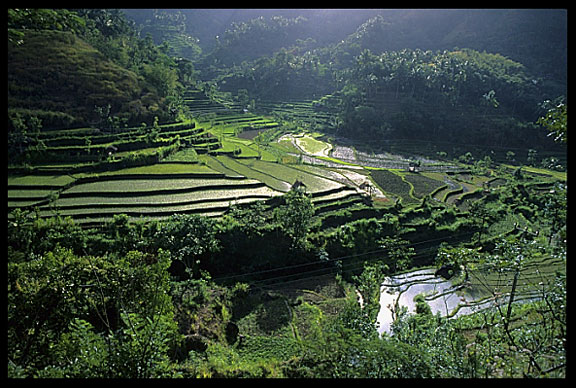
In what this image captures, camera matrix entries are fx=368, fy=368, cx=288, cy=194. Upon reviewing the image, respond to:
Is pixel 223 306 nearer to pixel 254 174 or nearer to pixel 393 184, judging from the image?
pixel 254 174

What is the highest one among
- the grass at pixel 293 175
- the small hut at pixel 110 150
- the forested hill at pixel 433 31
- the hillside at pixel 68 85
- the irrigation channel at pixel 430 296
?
the forested hill at pixel 433 31

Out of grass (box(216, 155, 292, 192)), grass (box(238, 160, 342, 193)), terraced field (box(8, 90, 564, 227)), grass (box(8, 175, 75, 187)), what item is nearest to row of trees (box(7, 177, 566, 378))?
terraced field (box(8, 90, 564, 227))

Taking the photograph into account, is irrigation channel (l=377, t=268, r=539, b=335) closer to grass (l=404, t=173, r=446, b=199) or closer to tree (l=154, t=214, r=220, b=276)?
tree (l=154, t=214, r=220, b=276)

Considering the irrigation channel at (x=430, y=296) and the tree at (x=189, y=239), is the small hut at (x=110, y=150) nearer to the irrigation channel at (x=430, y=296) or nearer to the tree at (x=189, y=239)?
the tree at (x=189, y=239)

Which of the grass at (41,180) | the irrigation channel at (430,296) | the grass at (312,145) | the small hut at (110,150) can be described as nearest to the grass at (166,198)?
the grass at (41,180)

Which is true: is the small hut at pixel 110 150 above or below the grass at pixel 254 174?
above

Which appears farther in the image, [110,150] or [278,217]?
[110,150]

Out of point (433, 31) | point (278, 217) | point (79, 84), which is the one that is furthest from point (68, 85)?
point (433, 31)
